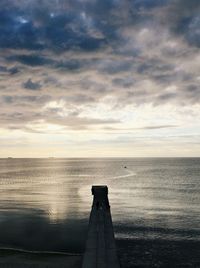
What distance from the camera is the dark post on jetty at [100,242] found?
77.7 ft

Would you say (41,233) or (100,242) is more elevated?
(100,242)

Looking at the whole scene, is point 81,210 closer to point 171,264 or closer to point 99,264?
point 171,264

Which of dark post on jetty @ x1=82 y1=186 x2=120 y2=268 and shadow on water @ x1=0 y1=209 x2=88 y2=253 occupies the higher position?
dark post on jetty @ x1=82 y1=186 x2=120 y2=268

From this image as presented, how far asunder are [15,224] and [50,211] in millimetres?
13248

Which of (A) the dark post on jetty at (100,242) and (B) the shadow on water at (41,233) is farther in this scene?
(B) the shadow on water at (41,233)

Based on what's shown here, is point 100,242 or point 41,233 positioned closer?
point 100,242

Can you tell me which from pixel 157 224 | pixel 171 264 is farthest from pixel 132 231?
pixel 171 264

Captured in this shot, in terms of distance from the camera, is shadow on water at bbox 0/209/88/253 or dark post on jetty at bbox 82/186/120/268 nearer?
dark post on jetty at bbox 82/186/120/268

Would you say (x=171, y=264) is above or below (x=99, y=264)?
below

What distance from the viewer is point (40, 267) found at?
30.2 metres

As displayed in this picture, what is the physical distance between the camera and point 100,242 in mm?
28781

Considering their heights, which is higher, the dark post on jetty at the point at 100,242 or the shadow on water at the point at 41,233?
the dark post on jetty at the point at 100,242

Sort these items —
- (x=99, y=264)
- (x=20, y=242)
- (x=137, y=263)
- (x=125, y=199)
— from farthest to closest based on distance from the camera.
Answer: (x=125, y=199) → (x=20, y=242) → (x=137, y=263) → (x=99, y=264)

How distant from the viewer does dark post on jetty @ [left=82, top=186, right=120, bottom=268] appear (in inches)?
933
